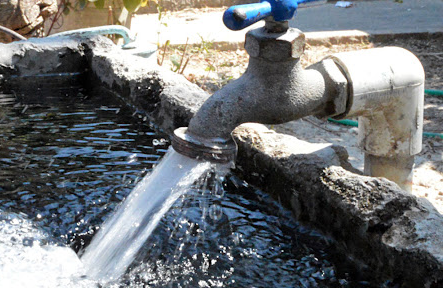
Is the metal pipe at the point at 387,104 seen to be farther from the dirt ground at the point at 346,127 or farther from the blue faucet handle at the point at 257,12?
the dirt ground at the point at 346,127

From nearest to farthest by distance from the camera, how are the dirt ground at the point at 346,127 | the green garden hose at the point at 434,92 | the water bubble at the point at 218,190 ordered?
the water bubble at the point at 218,190 < the dirt ground at the point at 346,127 < the green garden hose at the point at 434,92

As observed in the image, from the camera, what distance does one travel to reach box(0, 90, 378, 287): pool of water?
2.04 m

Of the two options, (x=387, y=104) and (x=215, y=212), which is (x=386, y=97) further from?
(x=215, y=212)

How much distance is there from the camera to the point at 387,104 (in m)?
2.09

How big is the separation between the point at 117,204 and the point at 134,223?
26 centimetres

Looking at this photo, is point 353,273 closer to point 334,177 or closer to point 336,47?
point 334,177

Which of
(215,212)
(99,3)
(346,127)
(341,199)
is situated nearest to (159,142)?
(215,212)

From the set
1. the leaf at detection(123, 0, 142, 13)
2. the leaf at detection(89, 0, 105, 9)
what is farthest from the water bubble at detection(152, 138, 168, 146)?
the leaf at detection(89, 0, 105, 9)

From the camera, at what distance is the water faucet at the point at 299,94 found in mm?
1716

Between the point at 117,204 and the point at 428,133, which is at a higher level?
the point at 117,204

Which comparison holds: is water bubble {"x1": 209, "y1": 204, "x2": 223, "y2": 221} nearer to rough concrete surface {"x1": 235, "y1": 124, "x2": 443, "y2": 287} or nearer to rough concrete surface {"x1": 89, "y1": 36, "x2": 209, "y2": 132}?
rough concrete surface {"x1": 235, "y1": 124, "x2": 443, "y2": 287}

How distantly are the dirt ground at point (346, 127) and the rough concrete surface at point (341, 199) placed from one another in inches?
37.1

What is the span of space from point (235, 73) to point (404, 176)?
3548mm

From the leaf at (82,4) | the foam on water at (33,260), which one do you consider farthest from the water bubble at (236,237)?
the leaf at (82,4)
